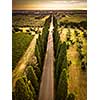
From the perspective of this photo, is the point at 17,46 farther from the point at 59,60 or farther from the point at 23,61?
the point at 59,60

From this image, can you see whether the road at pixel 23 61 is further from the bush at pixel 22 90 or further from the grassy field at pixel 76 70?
the grassy field at pixel 76 70

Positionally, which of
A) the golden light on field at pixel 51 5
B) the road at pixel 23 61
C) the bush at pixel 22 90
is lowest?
the bush at pixel 22 90

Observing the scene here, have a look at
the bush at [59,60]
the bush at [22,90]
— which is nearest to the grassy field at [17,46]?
the bush at [22,90]
